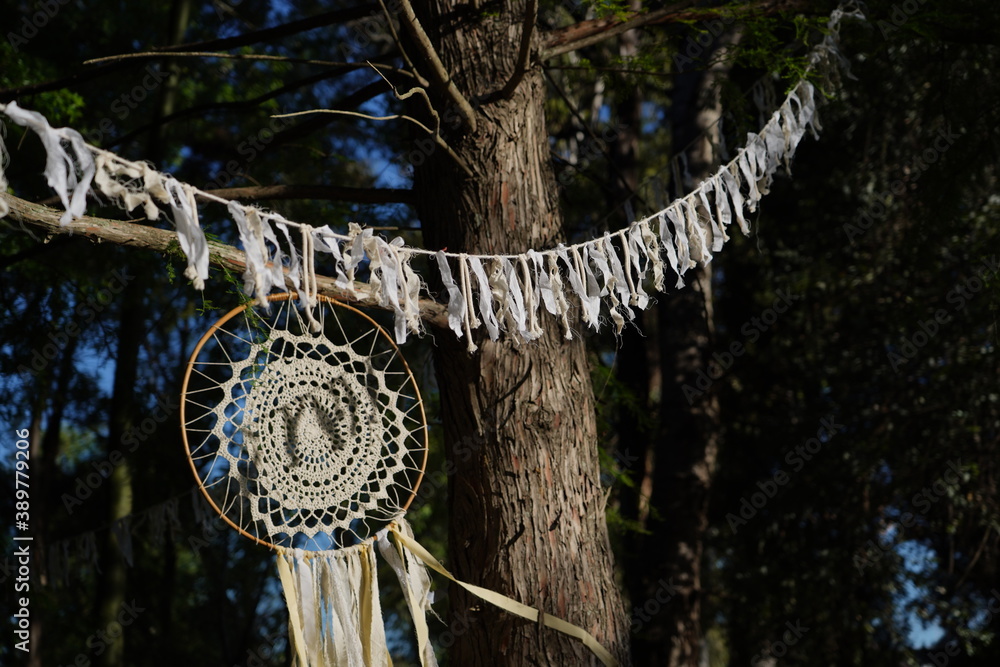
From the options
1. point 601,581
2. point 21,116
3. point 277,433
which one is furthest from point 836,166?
point 21,116

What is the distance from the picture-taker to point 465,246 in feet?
10.2

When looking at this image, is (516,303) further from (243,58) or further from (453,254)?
(243,58)

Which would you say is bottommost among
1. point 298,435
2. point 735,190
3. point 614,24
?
point 298,435

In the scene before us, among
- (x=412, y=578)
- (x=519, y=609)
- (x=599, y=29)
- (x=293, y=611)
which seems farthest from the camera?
(x=599, y=29)

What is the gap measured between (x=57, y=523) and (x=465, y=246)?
23.5ft

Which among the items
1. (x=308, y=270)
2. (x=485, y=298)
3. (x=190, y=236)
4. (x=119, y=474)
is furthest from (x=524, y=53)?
(x=119, y=474)

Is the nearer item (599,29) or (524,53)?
(524,53)

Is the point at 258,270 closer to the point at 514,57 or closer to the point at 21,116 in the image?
the point at 21,116

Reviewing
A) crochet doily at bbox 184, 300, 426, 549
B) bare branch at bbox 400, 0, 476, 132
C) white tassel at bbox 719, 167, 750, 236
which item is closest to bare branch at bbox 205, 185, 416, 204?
bare branch at bbox 400, 0, 476, 132

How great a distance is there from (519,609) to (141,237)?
1.56 metres

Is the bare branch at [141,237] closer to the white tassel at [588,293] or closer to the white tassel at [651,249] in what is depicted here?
the white tassel at [588,293]

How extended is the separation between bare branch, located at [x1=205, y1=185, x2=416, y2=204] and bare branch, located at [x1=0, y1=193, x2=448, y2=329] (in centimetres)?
66

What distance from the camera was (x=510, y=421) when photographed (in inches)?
118

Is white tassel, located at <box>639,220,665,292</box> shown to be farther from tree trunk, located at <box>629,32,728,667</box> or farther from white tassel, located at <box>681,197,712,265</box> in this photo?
tree trunk, located at <box>629,32,728,667</box>
